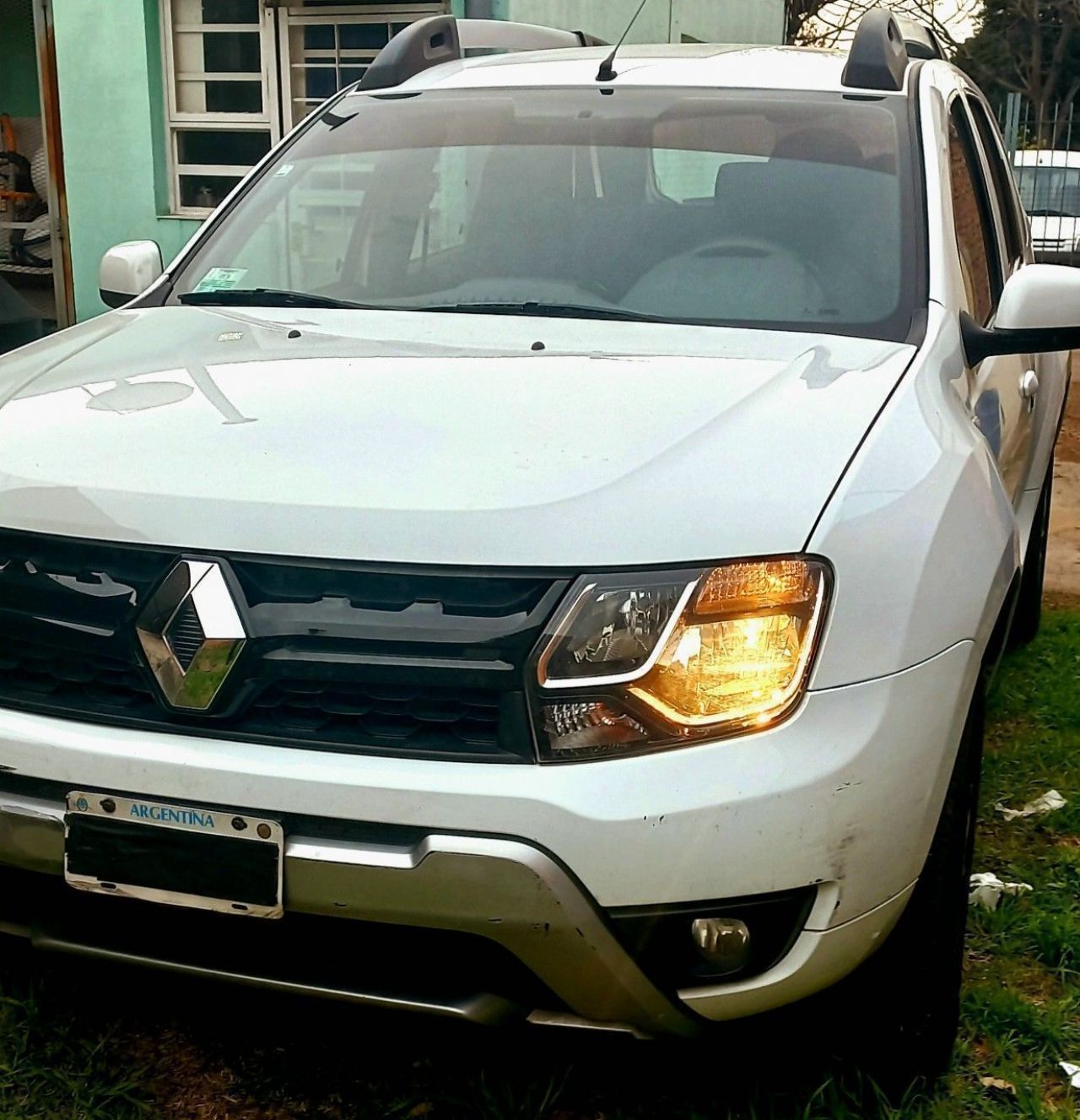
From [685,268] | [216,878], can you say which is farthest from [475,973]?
[685,268]


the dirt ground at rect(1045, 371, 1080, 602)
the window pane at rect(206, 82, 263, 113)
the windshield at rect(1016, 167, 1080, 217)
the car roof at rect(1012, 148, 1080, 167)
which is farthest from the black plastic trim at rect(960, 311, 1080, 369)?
the windshield at rect(1016, 167, 1080, 217)

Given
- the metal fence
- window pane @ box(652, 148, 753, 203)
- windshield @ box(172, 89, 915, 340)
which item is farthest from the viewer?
the metal fence

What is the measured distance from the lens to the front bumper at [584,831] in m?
1.81

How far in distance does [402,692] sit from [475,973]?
0.39 meters

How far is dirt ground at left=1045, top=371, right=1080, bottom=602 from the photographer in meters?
5.64

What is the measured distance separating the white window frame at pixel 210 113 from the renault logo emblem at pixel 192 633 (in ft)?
25.5

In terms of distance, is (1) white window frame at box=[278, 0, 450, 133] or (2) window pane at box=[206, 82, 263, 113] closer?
(1) white window frame at box=[278, 0, 450, 133]

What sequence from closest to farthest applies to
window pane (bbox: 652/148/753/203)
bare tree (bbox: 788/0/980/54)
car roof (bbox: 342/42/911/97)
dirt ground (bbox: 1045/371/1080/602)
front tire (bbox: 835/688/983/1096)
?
front tire (bbox: 835/688/983/1096), window pane (bbox: 652/148/753/203), car roof (bbox: 342/42/911/97), dirt ground (bbox: 1045/371/1080/602), bare tree (bbox: 788/0/980/54)

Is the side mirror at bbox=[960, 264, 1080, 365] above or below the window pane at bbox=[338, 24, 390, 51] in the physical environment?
below

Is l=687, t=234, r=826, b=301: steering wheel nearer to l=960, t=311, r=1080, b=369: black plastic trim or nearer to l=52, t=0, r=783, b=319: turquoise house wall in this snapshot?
l=960, t=311, r=1080, b=369: black plastic trim

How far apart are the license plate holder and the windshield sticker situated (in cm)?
145

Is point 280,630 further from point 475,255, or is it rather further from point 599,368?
point 475,255

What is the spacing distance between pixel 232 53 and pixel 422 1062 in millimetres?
8095

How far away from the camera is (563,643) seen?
6.05 feet
